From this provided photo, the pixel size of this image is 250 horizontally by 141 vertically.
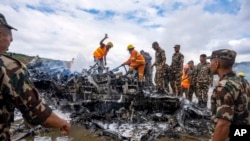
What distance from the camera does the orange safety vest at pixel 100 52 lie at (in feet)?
45.9

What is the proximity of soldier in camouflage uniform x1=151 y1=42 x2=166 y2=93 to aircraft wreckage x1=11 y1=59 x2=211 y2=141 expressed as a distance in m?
1.19

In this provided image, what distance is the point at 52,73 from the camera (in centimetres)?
1359

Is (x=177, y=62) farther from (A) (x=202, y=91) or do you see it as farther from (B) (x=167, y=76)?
(A) (x=202, y=91)

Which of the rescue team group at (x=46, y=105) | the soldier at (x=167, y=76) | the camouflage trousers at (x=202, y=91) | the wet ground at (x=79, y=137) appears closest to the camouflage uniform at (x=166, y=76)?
the soldier at (x=167, y=76)

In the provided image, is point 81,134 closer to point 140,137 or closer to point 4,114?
point 140,137

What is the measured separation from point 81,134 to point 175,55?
224 inches

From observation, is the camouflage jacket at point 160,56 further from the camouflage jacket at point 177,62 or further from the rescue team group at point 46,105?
the rescue team group at point 46,105

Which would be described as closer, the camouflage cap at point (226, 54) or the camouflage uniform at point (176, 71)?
the camouflage cap at point (226, 54)

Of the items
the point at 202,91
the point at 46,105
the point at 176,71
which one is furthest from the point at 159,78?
the point at 46,105

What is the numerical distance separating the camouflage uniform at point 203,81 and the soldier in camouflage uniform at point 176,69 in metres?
0.77

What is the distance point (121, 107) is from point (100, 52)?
4.51 meters

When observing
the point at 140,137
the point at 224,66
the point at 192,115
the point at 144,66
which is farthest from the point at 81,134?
the point at 224,66

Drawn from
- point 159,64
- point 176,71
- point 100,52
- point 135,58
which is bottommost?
point 176,71

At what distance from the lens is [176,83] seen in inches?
509
